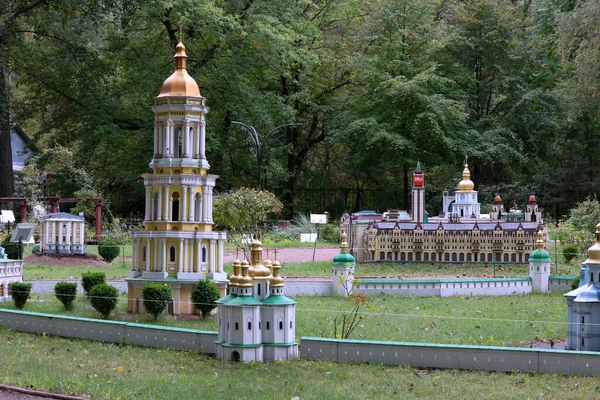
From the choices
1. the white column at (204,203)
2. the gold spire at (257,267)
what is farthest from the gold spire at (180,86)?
the gold spire at (257,267)

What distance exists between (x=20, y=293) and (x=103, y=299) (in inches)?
91.6

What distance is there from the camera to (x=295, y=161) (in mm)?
50750

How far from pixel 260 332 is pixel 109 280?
9496 mm

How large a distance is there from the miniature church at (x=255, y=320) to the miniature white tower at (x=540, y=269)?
1049cm

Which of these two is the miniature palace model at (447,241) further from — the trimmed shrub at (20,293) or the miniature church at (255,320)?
the miniature church at (255,320)

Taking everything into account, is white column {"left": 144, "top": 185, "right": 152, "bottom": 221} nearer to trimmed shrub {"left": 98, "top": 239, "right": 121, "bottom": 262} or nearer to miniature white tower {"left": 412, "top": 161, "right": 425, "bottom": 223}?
trimmed shrub {"left": 98, "top": 239, "right": 121, "bottom": 262}

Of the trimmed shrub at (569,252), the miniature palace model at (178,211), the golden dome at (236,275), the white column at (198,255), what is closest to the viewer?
the golden dome at (236,275)

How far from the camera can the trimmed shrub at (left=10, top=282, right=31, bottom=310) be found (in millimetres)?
18875

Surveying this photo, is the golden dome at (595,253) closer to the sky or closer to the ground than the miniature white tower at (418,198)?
closer to the ground

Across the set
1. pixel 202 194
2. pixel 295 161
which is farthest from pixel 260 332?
pixel 295 161

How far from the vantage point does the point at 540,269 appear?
2295 centimetres

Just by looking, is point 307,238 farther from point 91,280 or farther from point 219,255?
point 91,280

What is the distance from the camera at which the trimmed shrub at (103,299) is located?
17766 millimetres

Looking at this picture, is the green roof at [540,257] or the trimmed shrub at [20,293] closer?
the trimmed shrub at [20,293]
